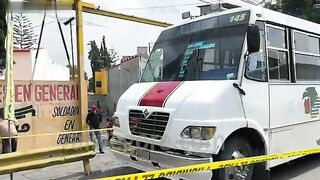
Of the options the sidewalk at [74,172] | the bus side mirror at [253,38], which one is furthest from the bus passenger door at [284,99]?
the sidewalk at [74,172]

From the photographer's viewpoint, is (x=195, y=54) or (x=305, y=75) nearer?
(x=195, y=54)

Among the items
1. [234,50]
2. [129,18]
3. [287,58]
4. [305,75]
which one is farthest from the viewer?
[129,18]

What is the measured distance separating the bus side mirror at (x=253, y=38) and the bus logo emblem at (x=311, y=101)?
2197 millimetres

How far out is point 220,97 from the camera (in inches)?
222

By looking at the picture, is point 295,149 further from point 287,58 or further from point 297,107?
point 287,58

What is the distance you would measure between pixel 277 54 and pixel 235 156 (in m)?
2.02

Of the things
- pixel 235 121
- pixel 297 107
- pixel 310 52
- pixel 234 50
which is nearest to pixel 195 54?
pixel 234 50

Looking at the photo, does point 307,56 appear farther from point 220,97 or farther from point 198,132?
point 198,132

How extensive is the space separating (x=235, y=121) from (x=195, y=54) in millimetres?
1378

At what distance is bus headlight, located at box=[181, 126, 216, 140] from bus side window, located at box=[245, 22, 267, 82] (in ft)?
3.86

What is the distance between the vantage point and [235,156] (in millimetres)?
Answer: 5883

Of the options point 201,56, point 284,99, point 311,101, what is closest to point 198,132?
point 201,56

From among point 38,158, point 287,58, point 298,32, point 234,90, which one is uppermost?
point 298,32

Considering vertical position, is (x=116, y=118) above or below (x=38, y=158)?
above
